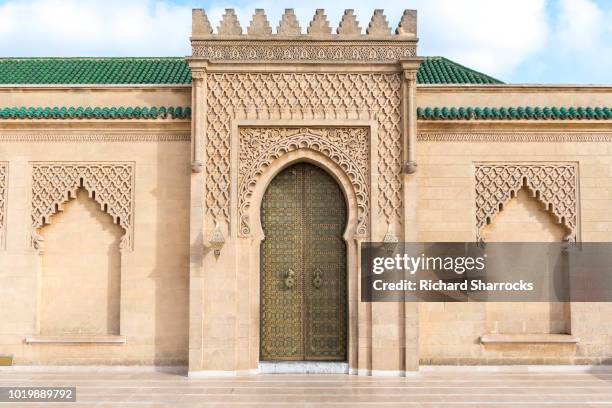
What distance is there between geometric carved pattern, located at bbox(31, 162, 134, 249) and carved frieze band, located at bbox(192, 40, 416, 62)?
2.09 m

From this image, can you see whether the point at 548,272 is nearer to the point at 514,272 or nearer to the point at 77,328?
the point at 514,272

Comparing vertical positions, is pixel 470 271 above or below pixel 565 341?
above

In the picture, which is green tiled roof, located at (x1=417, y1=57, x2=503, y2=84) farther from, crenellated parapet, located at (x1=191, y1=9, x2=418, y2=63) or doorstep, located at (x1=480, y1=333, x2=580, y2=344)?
doorstep, located at (x1=480, y1=333, x2=580, y2=344)

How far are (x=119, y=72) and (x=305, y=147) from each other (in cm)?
473

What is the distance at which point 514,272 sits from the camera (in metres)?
8.51

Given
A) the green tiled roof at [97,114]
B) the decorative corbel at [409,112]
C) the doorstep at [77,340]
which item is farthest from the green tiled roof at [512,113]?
the doorstep at [77,340]

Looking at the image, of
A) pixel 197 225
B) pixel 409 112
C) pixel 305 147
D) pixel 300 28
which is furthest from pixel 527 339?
pixel 300 28

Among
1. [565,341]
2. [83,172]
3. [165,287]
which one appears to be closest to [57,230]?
[83,172]

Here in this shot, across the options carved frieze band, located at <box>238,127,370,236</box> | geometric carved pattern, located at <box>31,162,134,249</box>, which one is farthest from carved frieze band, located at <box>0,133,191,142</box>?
carved frieze band, located at <box>238,127,370,236</box>

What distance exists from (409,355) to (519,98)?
3966 millimetres

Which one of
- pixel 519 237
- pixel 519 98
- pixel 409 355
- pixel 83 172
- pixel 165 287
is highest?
pixel 519 98

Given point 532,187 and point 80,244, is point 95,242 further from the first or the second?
point 532,187

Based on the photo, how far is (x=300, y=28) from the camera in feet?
27.3

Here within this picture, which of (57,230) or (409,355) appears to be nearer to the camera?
(409,355)
